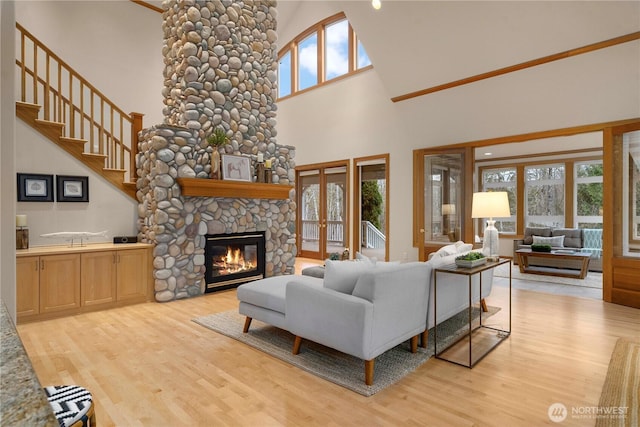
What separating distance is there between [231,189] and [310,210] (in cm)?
387

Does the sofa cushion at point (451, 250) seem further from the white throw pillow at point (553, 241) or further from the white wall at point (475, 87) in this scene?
the white throw pillow at point (553, 241)

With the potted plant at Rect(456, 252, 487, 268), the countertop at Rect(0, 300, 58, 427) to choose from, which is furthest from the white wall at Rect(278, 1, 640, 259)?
the countertop at Rect(0, 300, 58, 427)

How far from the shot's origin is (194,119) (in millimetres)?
4945

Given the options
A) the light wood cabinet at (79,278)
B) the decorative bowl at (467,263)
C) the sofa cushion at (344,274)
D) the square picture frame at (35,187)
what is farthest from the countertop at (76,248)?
the decorative bowl at (467,263)

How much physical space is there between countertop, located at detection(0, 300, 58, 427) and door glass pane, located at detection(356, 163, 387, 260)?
6.97m

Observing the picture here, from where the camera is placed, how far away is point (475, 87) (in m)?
5.32

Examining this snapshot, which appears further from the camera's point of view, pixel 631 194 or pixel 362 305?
pixel 631 194

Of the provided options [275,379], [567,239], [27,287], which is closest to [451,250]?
[275,379]

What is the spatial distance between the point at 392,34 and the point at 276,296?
427 cm

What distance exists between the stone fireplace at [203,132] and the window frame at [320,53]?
6.99ft

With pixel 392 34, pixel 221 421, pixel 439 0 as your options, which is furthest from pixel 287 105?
pixel 221 421

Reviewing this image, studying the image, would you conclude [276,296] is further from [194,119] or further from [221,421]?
[194,119]

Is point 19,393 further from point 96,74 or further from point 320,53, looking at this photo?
point 320,53

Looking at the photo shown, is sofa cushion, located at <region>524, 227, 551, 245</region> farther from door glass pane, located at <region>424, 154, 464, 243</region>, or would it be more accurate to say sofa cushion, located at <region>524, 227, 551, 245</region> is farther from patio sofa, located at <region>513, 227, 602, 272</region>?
door glass pane, located at <region>424, 154, 464, 243</region>
